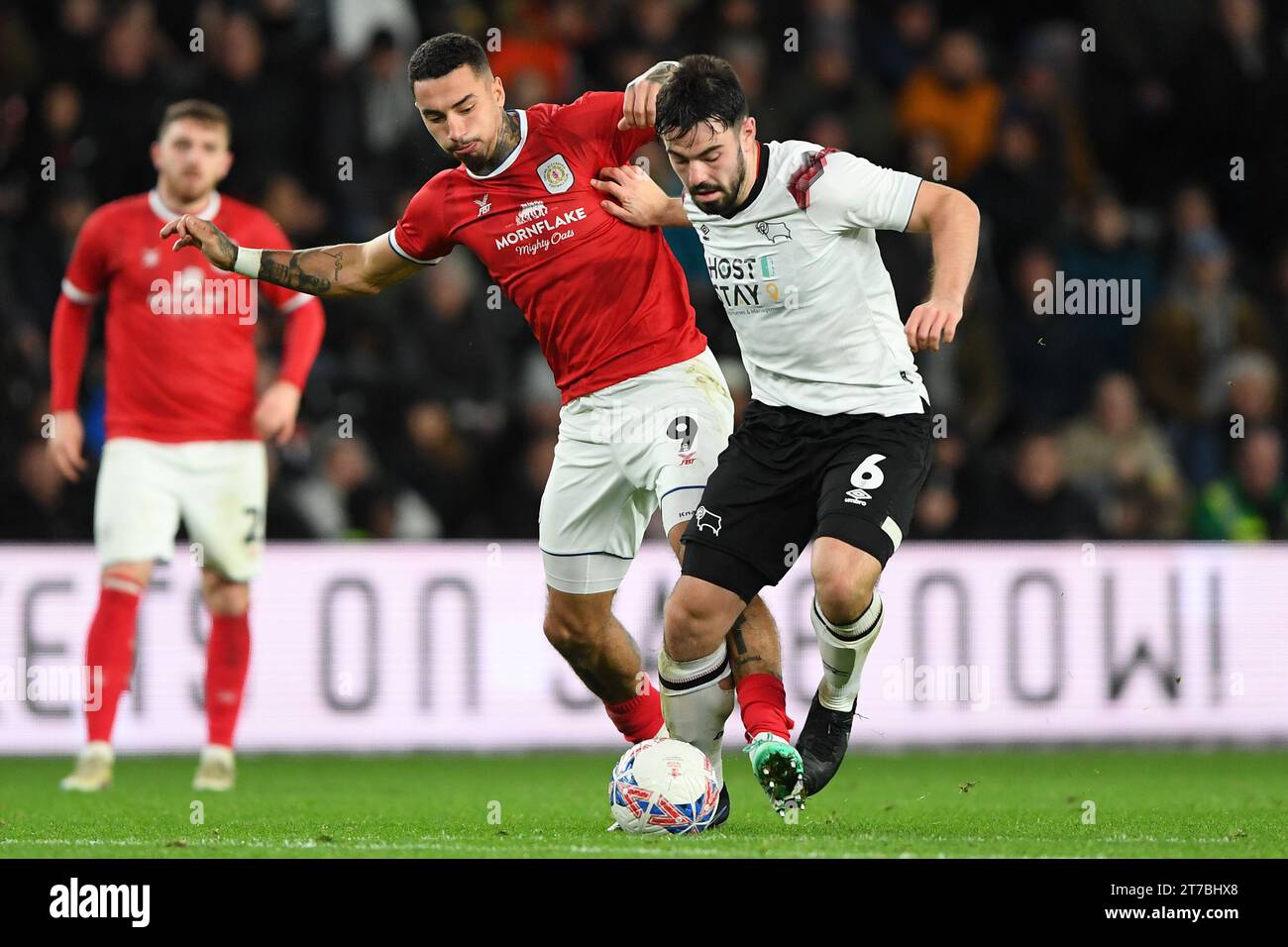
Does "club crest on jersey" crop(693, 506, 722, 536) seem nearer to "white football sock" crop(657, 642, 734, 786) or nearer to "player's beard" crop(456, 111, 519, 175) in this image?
"white football sock" crop(657, 642, 734, 786)

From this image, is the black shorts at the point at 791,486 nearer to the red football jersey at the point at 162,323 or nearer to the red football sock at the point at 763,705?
the red football sock at the point at 763,705

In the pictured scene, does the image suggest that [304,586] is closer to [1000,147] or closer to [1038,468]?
[1038,468]

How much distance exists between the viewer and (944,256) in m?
5.84

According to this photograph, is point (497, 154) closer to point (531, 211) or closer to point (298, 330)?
point (531, 211)

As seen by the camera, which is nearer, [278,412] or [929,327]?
[929,327]

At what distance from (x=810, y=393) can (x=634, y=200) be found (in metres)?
0.97

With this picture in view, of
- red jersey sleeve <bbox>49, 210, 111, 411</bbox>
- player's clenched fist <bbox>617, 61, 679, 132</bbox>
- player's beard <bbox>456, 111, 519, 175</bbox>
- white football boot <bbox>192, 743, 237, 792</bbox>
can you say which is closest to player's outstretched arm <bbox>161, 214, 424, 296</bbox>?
player's beard <bbox>456, 111, 519, 175</bbox>

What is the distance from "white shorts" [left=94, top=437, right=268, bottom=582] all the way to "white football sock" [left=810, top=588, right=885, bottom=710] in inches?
122

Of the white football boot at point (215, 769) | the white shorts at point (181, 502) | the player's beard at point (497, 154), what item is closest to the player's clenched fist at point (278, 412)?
the white shorts at point (181, 502)

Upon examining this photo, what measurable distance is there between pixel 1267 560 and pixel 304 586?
505 centimetres


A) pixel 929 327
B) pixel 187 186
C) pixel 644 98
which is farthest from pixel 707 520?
Result: pixel 187 186

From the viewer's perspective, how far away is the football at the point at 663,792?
19.4ft

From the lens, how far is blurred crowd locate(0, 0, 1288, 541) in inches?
431

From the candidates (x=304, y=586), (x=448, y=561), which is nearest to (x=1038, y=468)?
(x=448, y=561)
